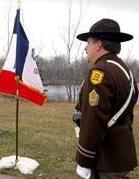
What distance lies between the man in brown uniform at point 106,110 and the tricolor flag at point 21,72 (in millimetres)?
3898

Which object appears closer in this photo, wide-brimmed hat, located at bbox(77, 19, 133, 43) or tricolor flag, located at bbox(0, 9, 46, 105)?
wide-brimmed hat, located at bbox(77, 19, 133, 43)

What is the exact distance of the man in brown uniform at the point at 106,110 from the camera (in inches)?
165

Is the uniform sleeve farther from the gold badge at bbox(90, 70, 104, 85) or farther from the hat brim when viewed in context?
the hat brim

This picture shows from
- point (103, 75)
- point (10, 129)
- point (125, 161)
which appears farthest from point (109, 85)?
point (10, 129)

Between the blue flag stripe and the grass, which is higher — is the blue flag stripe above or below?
above

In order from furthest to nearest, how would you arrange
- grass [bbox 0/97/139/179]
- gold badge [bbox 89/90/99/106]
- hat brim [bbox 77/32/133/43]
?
1. grass [bbox 0/97/139/179]
2. hat brim [bbox 77/32/133/43]
3. gold badge [bbox 89/90/99/106]

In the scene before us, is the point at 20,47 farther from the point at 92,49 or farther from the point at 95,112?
the point at 95,112

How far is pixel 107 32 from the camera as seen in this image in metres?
4.38

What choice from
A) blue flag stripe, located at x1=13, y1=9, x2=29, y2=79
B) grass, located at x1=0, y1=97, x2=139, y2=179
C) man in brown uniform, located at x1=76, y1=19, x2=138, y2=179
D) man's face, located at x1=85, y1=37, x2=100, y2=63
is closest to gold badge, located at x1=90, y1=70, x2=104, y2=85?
man in brown uniform, located at x1=76, y1=19, x2=138, y2=179

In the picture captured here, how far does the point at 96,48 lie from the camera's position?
4402 millimetres

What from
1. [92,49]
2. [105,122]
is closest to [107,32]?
[92,49]

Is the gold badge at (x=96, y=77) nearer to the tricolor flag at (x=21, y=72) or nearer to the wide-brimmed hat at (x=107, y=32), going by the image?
the wide-brimmed hat at (x=107, y=32)

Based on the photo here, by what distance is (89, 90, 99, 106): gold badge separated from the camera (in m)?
4.15

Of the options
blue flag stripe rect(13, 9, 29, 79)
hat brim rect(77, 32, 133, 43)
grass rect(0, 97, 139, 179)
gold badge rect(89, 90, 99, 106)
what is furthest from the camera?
blue flag stripe rect(13, 9, 29, 79)
